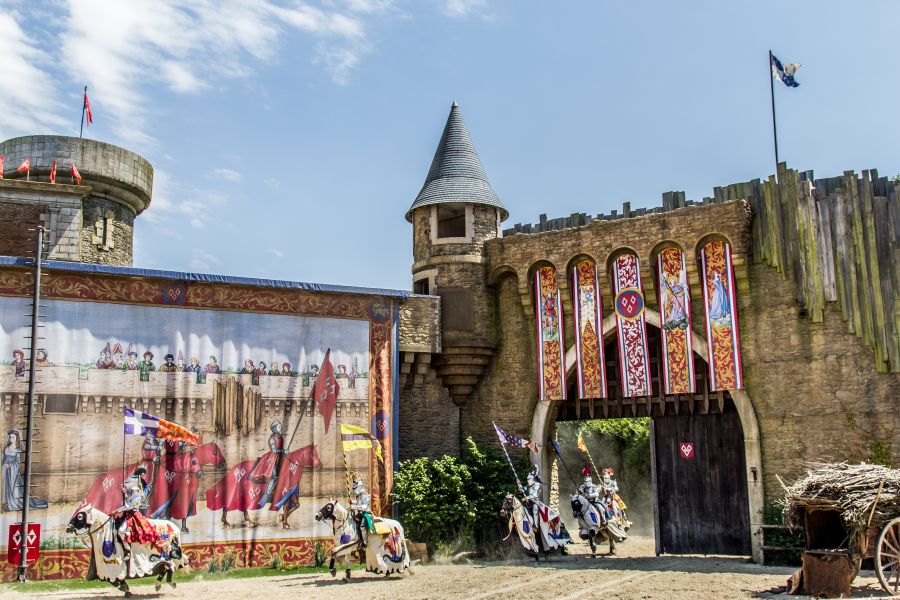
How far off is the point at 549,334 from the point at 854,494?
29.4ft

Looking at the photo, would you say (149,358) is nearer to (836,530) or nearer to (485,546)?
(485,546)

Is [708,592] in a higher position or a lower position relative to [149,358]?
lower

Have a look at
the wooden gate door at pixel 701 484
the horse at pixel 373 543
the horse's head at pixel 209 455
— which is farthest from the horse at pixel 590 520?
the horse's head at pixel 209 455

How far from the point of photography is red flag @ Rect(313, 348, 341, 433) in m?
18.2

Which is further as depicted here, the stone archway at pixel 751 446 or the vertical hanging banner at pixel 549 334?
the vertical hanging banner at pixel 549 334

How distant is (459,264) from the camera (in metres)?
20.8

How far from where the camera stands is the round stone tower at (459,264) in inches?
803

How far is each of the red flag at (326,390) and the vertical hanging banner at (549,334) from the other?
4744 millimetres

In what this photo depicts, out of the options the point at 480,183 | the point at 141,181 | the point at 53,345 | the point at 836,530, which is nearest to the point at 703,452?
the point at 836,530

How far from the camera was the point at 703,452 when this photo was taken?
19.3m

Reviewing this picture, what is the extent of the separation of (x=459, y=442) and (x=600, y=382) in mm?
3706

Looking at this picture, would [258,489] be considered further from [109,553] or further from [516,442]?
[516,442]

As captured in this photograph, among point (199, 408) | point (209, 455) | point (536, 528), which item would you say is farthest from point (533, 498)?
point (199, 408)

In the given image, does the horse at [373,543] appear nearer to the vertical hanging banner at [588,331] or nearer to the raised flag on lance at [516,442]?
the raised flag on lance at [516,442]
